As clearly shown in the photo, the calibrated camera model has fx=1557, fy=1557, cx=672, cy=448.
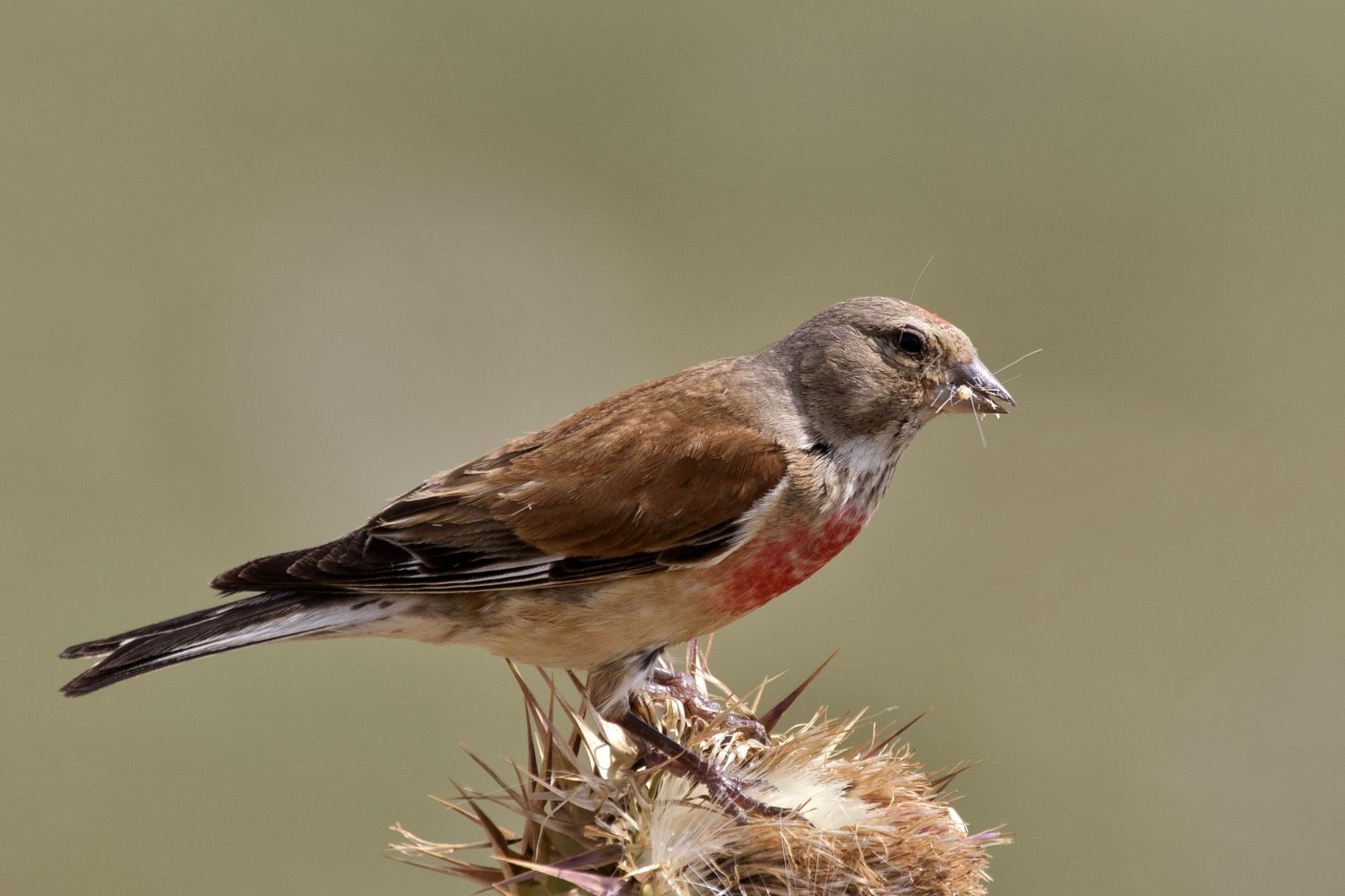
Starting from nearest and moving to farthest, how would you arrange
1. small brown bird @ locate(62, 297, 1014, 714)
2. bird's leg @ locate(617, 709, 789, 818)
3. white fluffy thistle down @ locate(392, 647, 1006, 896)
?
white fluffy thistle down @ locate(392, 647, 1006, 896) < bird's leg @ locate(617, 709, 789, 818) < small brown bird @ locate(62, 297, 1014, 714)

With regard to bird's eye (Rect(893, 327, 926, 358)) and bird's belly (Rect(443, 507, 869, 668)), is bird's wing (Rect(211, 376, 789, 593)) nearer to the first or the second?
bird's belly (Rect(443, 507, 869, 668))

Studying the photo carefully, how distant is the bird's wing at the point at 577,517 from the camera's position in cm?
461

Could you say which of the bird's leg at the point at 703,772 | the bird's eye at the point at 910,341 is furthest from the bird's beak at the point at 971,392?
the bird's leg at the point at 703,772

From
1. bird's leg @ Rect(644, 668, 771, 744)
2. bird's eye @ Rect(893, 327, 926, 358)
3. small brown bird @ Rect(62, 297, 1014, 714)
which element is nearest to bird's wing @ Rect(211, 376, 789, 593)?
small brown bird @ Rect(62, 297, 1014, 714)

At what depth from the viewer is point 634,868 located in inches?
154

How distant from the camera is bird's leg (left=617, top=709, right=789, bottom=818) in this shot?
4.13m

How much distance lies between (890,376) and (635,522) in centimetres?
93

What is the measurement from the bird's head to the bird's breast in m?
0.30

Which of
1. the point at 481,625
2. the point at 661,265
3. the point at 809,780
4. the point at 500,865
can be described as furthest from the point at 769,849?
the point at 661,265

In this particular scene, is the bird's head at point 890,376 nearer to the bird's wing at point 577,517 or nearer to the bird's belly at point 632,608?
the bird's wing at point 577,517

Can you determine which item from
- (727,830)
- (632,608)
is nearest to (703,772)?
(727,830)

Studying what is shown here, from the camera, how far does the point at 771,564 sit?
15.4 ft

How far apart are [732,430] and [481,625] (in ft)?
3.19

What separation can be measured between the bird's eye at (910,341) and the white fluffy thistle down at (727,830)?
122 cm
